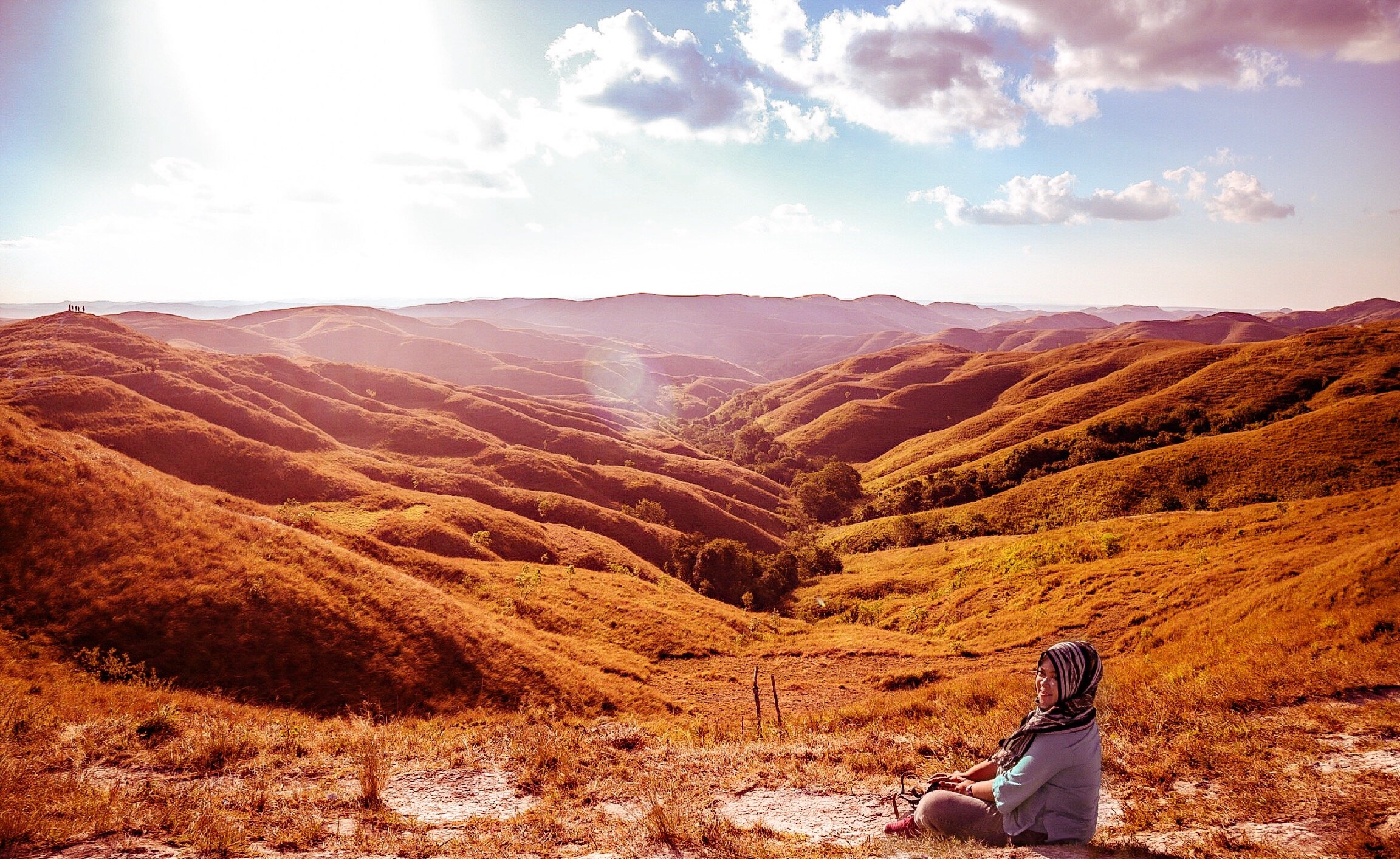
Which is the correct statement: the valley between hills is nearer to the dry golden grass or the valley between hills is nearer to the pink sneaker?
the pink sneaker

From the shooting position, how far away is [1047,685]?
18.1 feet

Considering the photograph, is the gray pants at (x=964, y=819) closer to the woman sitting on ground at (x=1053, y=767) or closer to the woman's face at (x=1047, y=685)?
the woman sitting on ground at (x=1053, y=767)

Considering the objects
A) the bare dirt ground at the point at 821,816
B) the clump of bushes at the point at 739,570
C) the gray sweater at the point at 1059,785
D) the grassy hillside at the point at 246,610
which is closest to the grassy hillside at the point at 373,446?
the clump of bushes at the point at 739,570

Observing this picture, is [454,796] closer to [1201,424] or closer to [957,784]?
[957,784]

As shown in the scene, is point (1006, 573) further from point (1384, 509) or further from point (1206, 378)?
point (1206, 378)

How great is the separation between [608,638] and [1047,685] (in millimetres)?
28820

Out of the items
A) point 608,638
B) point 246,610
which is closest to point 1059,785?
point 246,610

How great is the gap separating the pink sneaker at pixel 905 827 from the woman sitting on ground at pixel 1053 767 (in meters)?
0.66

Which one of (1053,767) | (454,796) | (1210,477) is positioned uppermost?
(1053,767)

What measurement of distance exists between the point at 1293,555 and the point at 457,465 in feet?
233

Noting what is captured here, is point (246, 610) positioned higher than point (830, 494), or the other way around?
point (246, 610)

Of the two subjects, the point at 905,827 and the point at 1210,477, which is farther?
the point at 1210,477

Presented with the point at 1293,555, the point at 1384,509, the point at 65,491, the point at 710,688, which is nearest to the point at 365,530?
the point at 65,491

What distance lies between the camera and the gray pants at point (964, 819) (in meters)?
5.84
